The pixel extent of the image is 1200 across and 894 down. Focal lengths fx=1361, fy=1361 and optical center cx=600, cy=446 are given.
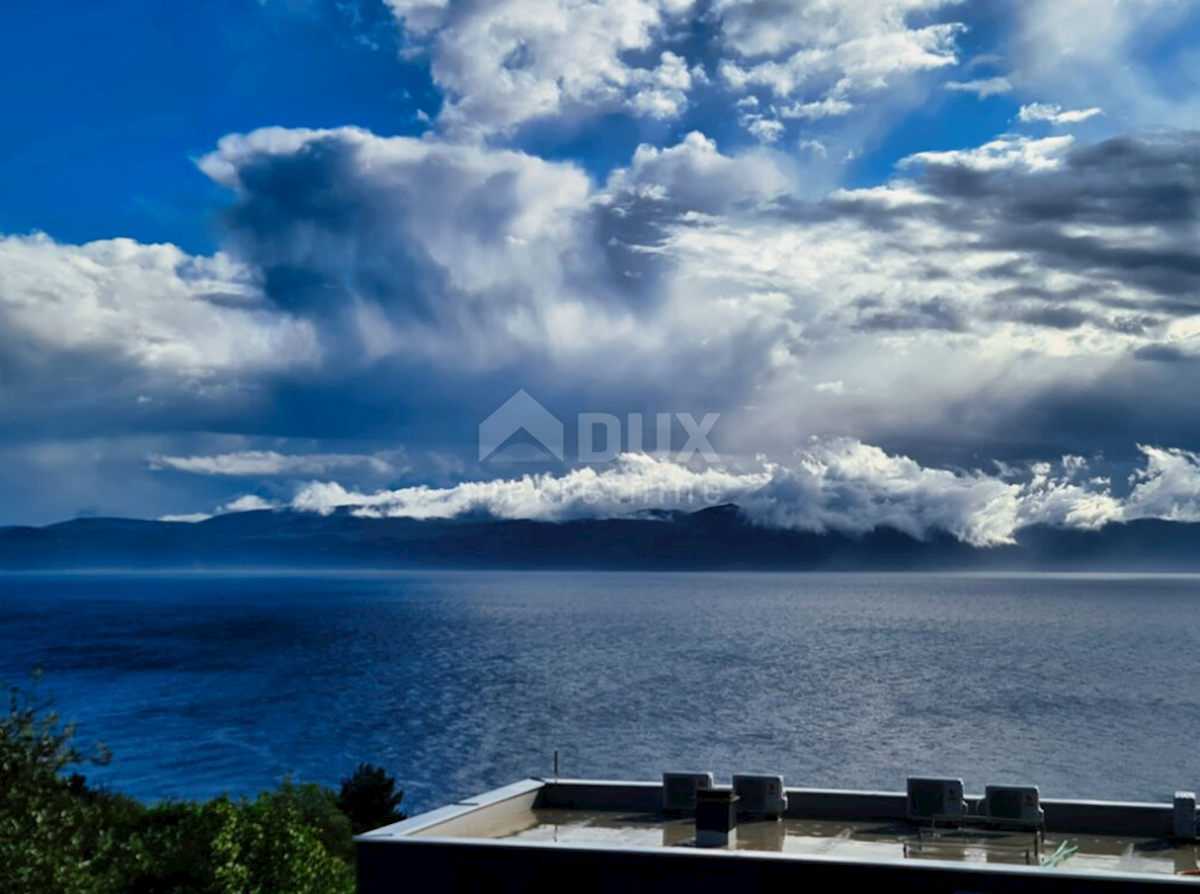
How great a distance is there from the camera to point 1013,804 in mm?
27406

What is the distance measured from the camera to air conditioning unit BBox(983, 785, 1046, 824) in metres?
27.2

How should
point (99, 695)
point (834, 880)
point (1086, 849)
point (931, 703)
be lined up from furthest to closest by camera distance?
point (99, 695)
point (931, 703)
point (1086, 849)
point (834, 880)

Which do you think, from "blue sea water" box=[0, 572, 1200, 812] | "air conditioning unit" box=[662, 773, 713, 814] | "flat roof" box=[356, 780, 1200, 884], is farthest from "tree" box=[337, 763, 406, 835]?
"air conditioning unit" box=[662, 773, 713, 814]

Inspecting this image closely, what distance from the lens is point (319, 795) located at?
62.3 meters

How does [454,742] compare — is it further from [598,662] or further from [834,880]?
[834,880]

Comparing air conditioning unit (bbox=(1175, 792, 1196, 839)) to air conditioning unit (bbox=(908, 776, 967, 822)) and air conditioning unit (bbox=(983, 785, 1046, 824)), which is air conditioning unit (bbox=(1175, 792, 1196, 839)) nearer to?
air conditioning unit (bbox=(983, 785, 1046, 824))

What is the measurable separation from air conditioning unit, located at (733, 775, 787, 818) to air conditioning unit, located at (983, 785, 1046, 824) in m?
4.53

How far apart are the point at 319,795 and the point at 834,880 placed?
150 feet

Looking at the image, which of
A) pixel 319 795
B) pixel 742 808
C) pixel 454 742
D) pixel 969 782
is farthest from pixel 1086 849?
pixel 454 742

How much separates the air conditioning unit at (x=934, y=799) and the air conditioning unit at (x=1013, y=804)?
0.69 meters

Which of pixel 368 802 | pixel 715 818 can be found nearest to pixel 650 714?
pixel 368 802

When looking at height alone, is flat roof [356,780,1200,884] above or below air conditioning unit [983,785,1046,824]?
below

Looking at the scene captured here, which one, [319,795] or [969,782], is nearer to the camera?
[319,795]

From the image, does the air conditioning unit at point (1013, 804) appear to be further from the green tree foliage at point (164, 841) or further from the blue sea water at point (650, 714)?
the blue sea water at point (650, 714)
